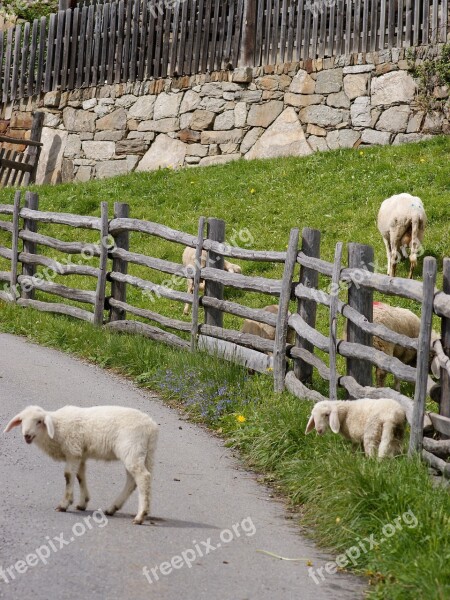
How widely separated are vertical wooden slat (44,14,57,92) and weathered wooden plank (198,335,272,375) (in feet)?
39.8

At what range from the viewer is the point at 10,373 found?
31.2ft

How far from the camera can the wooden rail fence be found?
6383 mm

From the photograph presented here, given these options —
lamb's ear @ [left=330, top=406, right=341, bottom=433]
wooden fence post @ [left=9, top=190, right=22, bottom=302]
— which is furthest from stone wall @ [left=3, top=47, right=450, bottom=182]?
lamb's ear @ [left=330, top=406, right=341, bottom=433]

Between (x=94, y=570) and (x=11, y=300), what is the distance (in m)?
8.29

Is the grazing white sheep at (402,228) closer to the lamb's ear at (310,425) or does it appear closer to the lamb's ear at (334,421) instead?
the lamb's ear at (310,425)

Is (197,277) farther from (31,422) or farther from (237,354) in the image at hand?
(31,422)

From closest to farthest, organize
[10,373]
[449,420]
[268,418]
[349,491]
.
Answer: [349,491] < [449,420] < [268,418] < [10,373]

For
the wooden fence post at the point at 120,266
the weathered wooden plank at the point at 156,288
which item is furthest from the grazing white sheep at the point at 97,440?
the wooden fence post at the point at 120,266

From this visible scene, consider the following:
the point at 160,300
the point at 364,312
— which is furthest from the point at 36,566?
the point at 160,300

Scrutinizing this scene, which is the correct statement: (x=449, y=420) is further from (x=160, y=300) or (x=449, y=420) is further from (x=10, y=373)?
(x=160, y=300)

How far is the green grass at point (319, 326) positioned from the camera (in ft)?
17.5

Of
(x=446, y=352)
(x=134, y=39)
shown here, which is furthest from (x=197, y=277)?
(x=134, y=39)

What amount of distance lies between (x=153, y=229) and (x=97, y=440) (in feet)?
17.6

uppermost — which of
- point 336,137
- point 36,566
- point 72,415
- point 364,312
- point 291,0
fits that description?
point 291,0
